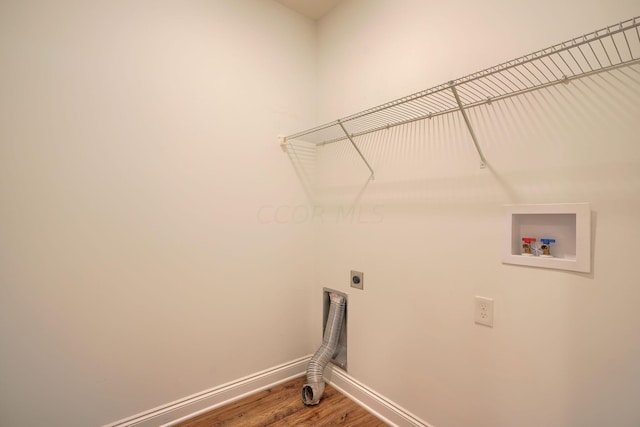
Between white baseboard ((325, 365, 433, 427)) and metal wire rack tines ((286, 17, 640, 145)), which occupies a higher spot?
metal wire rack tines ((286, 17, 640, 145))

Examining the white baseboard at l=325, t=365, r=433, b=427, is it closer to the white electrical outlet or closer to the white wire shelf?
the white electrical outlet

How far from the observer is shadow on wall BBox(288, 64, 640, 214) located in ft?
3.24

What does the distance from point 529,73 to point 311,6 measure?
1.57m

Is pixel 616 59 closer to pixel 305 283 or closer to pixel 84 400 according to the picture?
pixel 305 283

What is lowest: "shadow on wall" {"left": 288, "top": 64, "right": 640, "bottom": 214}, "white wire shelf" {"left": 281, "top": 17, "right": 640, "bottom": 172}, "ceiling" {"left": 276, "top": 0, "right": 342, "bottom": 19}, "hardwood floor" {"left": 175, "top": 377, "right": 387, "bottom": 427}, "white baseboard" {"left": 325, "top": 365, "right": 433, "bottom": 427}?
"hardwood floor" {"left": 175, "top": 377, "right": 387, "bottom": 427}

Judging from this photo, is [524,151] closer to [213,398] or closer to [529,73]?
[529,73]

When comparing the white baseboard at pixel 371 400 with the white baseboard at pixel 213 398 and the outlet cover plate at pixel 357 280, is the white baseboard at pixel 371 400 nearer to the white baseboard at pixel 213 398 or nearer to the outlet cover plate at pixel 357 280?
the white baseboard at pixel 213 398

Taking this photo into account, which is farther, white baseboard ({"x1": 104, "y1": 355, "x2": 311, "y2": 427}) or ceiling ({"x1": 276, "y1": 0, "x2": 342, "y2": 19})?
ceiling ({"x1": 276, "y1": 0, "x2": 342, "y2": 19})

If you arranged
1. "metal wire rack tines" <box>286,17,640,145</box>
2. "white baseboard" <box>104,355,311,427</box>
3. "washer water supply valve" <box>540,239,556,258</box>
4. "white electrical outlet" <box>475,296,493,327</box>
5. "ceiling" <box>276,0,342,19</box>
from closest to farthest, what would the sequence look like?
1. "metal wire rack tines" <box>286,17,640,145</box>
2. "washer water supply valve" <box>540,239,556,258</box>
3. "white electrical outlet" <box>475,296,493,327</box>
4. "white baseboard" <box>104,355,311,427</box>
5. "ceiling" <box>276,0,342,19</box>

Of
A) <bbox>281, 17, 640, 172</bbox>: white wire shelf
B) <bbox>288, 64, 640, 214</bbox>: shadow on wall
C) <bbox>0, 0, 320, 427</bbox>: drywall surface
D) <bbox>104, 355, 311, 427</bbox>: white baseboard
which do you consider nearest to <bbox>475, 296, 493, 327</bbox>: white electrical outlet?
<bbox>288, 64, 640, 214</bbox>: shadow on wall

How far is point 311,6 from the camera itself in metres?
2.10

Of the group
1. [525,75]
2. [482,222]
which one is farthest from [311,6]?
[482,222]

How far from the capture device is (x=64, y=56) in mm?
1373

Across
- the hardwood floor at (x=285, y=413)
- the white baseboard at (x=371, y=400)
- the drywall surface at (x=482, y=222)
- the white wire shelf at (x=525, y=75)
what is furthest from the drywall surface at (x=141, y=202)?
the white wire shelf at (x=525, y=75)
